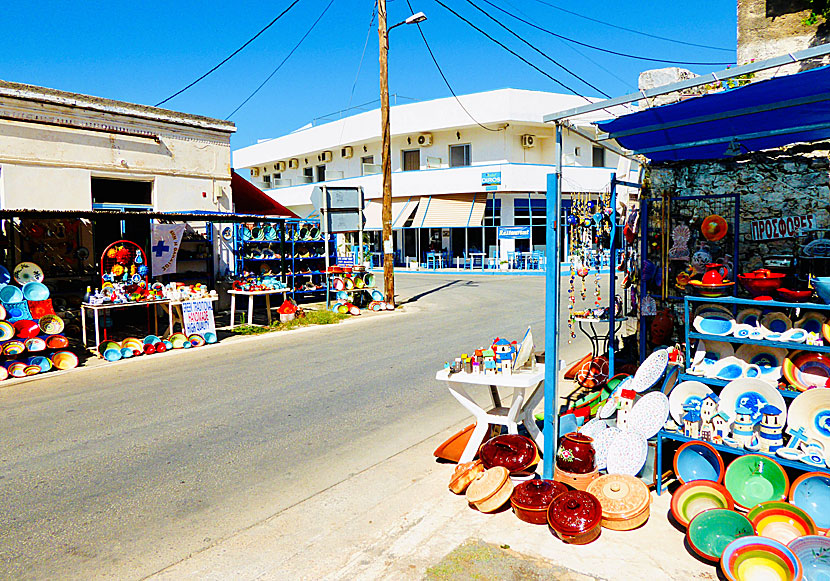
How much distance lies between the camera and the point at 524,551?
379cm

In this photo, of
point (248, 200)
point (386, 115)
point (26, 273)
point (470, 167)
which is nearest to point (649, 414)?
point (26, 273)

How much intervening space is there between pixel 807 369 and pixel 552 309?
2.00m

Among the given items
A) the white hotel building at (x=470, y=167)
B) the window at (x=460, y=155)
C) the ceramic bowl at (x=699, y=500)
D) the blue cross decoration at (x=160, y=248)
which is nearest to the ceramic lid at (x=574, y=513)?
the ceramic bowl at (x=699, y=500)

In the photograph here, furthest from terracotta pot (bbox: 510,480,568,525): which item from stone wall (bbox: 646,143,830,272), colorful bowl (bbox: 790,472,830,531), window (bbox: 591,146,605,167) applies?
window (bbox: 591,146,605,167)

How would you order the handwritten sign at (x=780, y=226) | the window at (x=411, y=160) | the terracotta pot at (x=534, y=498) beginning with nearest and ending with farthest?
the terracotta pot at (x=534, y=498) < the handwritten sign at (x=780, y=226) < the window at (x=411, y=160)

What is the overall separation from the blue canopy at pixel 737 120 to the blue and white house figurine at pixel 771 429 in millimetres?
2054

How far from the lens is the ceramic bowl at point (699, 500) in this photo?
13.2 feet

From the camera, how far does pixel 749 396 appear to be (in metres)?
4.40

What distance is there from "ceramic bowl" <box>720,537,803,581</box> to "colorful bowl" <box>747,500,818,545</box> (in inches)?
12.5

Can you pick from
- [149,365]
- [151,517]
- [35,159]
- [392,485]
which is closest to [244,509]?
[151,517]

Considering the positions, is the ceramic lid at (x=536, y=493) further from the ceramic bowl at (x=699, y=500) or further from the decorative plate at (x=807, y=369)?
the decorative plate at (x=807, y=369)

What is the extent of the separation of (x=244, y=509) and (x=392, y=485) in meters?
1.18

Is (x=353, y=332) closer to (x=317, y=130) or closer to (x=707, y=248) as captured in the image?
(x=707, y=248)

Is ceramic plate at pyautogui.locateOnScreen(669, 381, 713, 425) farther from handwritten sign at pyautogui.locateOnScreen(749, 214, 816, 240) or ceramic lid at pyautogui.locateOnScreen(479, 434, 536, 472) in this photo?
handwritten sign at pyautogui.locateOnScreen(749, 214, 816, 240)
